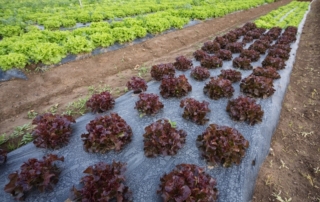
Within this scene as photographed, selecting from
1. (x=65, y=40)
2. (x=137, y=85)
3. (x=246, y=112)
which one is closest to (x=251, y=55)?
(x=246, y=112)

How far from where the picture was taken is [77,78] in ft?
24.9

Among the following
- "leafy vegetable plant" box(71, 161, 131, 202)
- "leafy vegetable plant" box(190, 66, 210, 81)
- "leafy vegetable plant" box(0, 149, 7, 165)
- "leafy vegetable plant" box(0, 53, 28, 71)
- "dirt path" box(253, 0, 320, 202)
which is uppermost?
"leafy vegetable plant" box(0, 53, 28, 71)

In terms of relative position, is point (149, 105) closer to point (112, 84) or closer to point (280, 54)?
point (112, 84)

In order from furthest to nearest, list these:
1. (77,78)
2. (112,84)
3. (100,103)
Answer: (77,78), (112,84), (100,103)

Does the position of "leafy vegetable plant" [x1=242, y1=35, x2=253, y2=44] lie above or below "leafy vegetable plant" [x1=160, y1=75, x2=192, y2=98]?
below

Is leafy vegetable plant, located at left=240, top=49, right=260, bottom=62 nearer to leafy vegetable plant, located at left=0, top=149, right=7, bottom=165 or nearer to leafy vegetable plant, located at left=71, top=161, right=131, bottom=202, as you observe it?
leafy vegetable plant, located at left=71, top=161, right=131, bottom=202

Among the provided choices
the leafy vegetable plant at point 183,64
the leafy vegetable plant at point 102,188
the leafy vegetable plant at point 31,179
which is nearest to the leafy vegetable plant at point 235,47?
the leafy vegetable plant at point 183,64

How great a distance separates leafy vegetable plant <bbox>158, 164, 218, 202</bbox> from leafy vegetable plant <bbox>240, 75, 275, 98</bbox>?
3.76 m

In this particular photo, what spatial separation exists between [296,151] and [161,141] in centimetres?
369

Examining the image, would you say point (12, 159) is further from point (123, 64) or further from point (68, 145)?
point (123, 64)

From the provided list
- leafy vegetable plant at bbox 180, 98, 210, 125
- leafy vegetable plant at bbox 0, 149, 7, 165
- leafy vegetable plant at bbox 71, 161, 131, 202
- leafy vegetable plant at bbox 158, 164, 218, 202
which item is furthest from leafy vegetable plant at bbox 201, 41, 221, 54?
leafy vegetable plant at bbox 0, 149, 7, 165

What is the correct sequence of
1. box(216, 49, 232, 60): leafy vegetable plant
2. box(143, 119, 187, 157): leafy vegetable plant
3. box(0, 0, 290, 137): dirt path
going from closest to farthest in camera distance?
box(143, 119, 187, 157): leafy vegetable plant, box(0, 0, 290, 137): dirt path, box(216, 49, 232, 60): leafy vegetable plant

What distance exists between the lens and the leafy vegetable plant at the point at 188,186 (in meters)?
3.02

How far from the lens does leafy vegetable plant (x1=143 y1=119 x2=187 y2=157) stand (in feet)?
13.1
